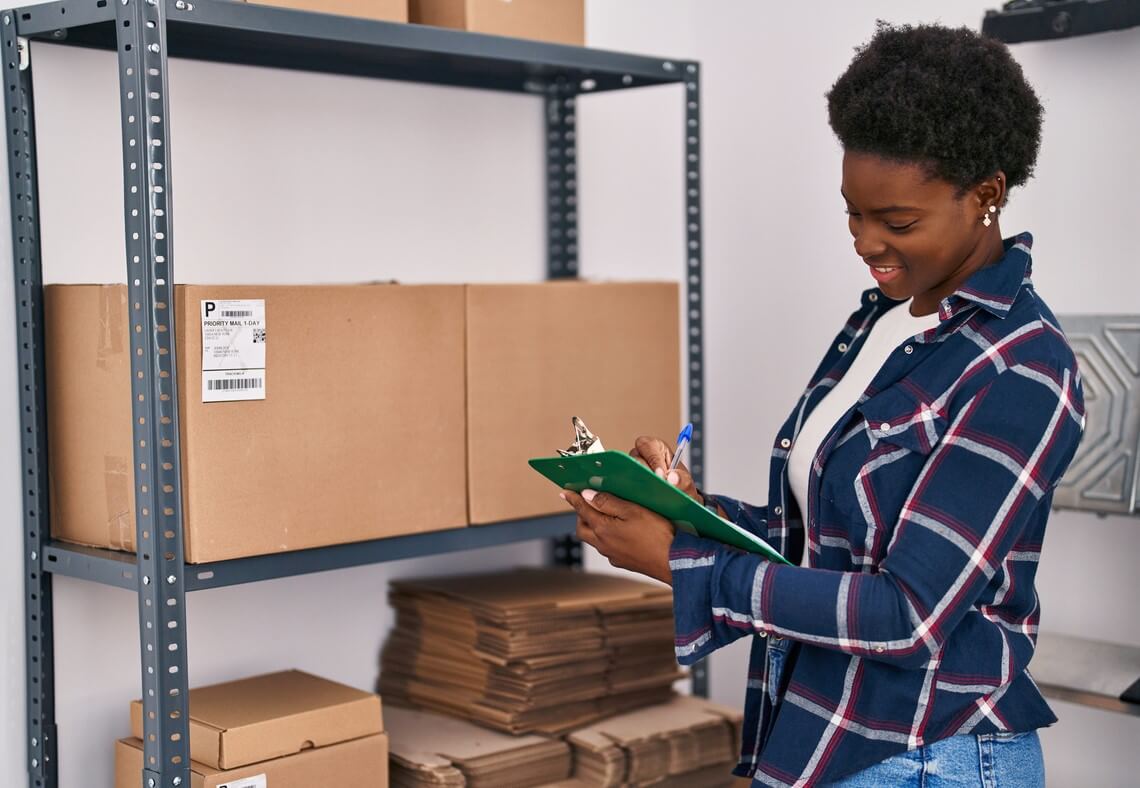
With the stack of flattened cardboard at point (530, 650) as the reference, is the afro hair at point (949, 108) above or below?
above

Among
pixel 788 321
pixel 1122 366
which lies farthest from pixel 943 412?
pixel 788 321

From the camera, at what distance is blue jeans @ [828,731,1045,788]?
1.48 m

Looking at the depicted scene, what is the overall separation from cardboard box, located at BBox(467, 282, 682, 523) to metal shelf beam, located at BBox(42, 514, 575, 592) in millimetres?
38

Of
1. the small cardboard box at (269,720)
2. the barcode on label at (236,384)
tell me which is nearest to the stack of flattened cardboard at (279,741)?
the small cardboard box at (269,720)

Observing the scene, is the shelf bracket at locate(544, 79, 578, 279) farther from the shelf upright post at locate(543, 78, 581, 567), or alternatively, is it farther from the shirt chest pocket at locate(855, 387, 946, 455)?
the shirt chest pocket at locate(855, 387, 946, 455)

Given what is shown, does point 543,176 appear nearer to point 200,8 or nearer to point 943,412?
point 200,8

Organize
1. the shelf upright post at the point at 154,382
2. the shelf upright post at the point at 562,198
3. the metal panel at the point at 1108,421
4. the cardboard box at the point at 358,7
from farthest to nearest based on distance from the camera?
1. the shelf upright post at the point at 562,198
2. the metal panel at the point at 1108,421
3. the cardboard box at the point at 358,7
4. the shelf upright post at the point at 154,382

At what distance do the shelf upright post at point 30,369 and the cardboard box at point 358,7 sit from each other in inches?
Result: 15.6

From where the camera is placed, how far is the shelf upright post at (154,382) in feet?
5.77

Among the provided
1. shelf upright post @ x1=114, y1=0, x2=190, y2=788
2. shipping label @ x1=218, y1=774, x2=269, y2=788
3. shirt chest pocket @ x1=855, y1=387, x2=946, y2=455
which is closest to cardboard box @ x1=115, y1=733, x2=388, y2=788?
shipping label @ x1=218, y1=774, x2=269, y2=788

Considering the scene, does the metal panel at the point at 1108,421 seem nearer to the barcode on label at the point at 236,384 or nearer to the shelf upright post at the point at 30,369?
the barcode on label at the point at 236,384

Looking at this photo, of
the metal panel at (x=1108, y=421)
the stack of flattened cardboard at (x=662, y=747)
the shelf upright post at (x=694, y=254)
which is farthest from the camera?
the shelf upright post at (x=694, y=254)

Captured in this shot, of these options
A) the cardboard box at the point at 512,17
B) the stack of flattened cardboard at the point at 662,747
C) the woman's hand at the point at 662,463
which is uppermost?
the cardboard box at the point at 512,17

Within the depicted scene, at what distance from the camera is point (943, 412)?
4.71 feet
